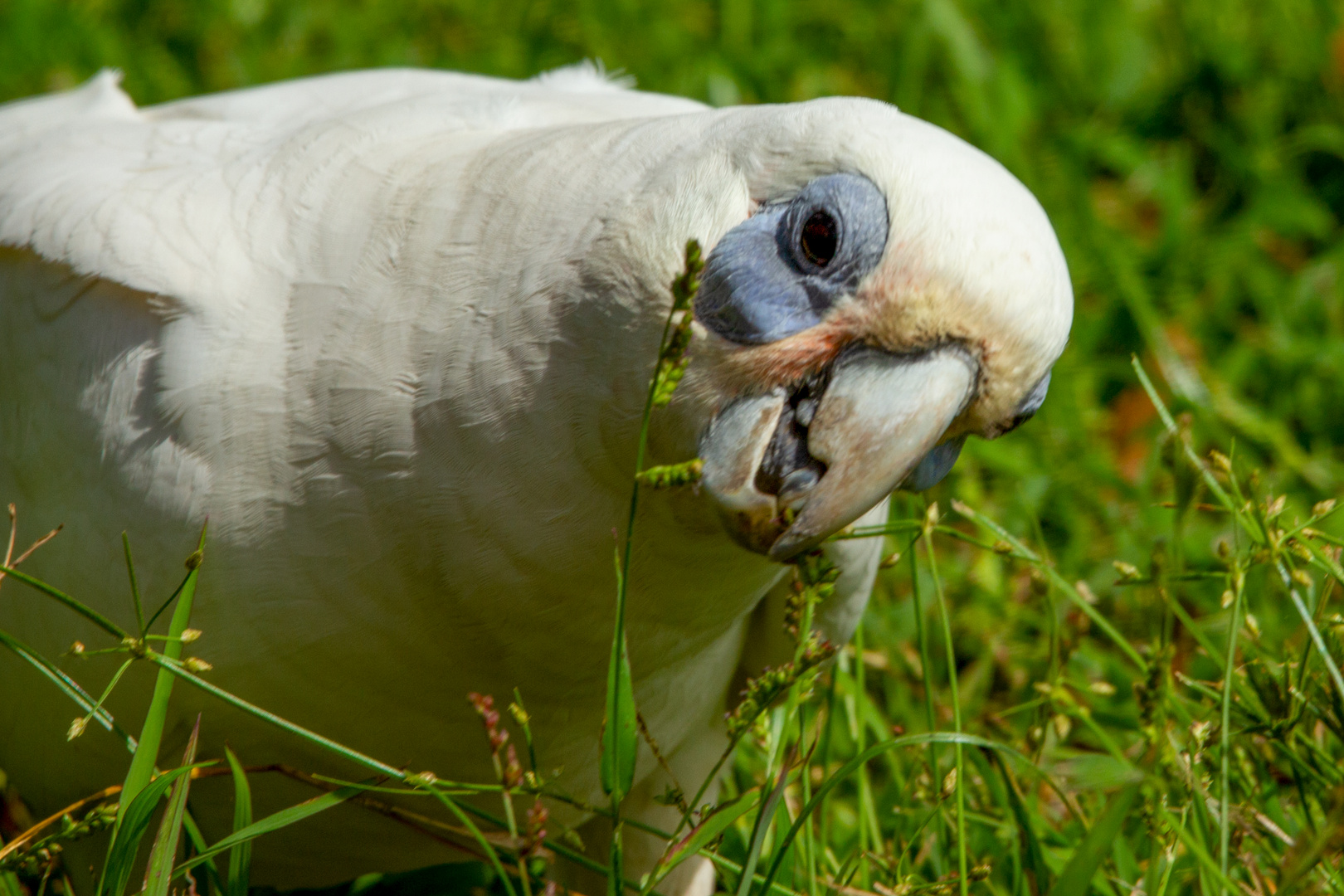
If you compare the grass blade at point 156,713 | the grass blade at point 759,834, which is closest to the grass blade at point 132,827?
the grass blade at point 156,713

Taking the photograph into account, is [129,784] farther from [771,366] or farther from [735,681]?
[735,681]

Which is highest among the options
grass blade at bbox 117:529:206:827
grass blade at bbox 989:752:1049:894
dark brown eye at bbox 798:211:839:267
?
dark brown eye at bbox 798:211:839:267

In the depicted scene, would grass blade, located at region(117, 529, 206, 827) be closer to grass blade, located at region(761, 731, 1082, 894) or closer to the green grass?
the green grass

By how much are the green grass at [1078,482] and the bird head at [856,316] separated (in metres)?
0.12

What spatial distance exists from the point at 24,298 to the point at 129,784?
769mm

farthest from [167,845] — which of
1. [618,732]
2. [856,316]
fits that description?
[856,316]

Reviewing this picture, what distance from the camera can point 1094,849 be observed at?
1.44 m

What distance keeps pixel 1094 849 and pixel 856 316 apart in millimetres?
600

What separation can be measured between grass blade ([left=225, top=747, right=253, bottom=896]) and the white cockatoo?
0.68 ft

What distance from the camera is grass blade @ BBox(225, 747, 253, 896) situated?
163 cm

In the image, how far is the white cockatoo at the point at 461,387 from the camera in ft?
4.98

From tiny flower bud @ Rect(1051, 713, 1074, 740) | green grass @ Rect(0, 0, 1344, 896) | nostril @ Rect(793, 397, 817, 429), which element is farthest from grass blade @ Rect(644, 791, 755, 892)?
tiny flower bud @ Rect(1051, 713, 1074, 740)

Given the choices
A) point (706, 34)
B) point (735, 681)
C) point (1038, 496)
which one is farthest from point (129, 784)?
point (706, 34)

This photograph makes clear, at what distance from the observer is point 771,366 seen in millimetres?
1526
